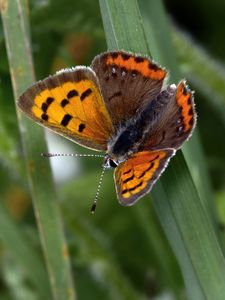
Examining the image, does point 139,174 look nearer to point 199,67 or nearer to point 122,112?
point 122,112

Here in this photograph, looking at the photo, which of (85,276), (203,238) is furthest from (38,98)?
(85,276)

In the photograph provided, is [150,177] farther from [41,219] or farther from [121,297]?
[121,297]

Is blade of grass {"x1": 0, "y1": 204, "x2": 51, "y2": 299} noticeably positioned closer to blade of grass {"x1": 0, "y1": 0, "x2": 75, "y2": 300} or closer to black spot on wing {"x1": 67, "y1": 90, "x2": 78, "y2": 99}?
blade of grass {"x1": 0, "y1": 0, "x2": 75, "y2": 300}

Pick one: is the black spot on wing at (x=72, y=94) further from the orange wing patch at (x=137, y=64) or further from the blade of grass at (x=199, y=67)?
the blade of grass at (x=199, y=67)

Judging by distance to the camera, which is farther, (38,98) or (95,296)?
(95,296)

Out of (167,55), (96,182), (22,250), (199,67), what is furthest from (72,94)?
(96,182)

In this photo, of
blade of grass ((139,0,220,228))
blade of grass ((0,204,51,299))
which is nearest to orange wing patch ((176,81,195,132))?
blade of grass ((139,0,220,228))
